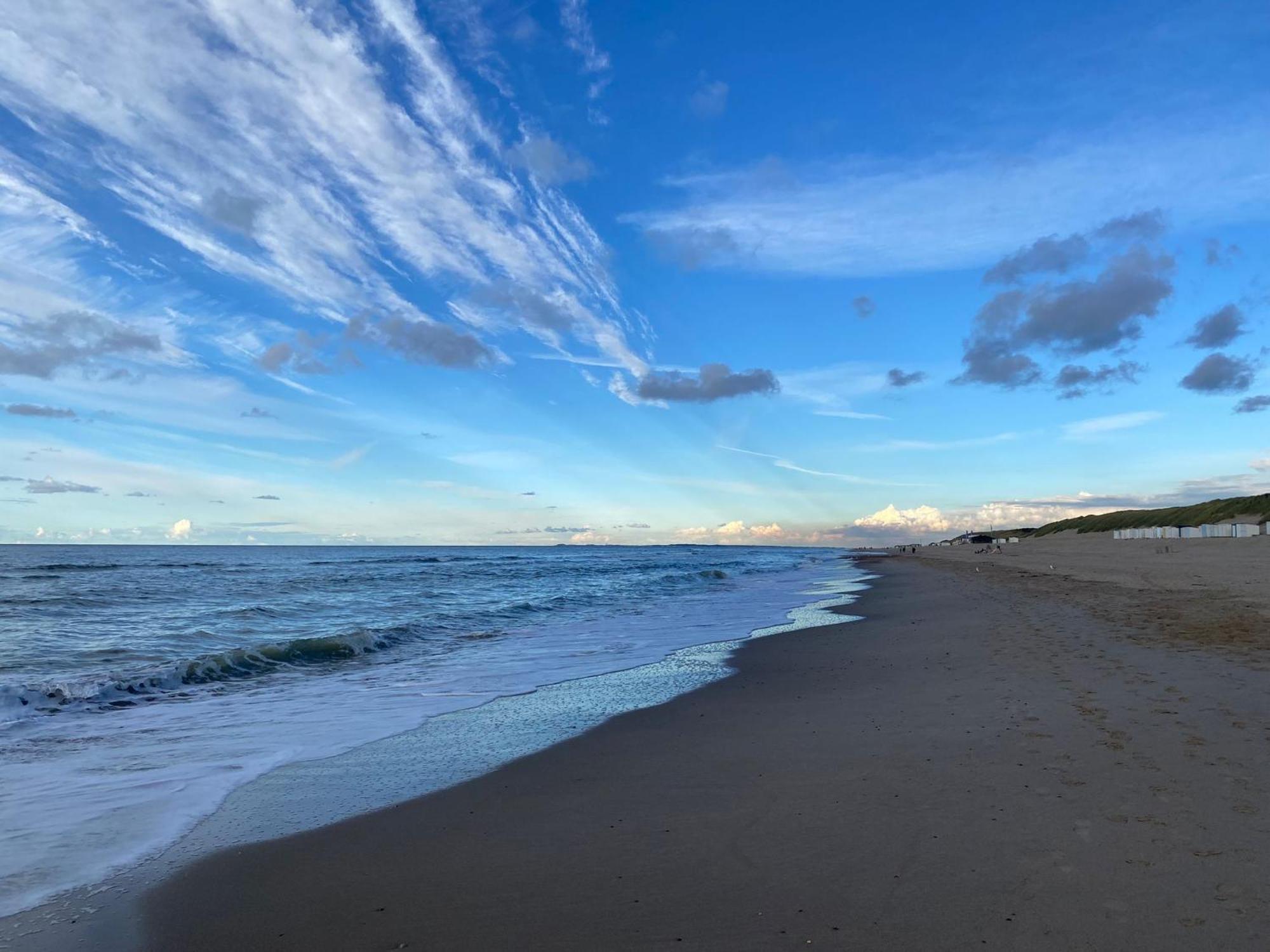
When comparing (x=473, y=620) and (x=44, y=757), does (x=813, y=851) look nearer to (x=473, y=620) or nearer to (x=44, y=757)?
(x=44, y=757)

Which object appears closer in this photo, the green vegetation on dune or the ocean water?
the ocean water

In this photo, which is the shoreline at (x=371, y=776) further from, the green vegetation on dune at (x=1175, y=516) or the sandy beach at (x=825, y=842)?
the green vegetation on dune at (x=1175, y=516)

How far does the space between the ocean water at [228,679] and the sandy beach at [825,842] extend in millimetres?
1381

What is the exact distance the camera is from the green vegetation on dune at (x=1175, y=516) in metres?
73.8

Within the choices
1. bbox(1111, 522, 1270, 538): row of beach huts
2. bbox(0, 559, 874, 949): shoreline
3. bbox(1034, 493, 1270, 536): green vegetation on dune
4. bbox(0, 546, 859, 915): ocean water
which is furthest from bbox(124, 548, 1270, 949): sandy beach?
bbox(1034, 493, 1270, 536): green vegetation on dune

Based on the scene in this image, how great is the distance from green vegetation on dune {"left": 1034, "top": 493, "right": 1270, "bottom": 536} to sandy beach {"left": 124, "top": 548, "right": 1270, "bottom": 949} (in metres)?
77.1

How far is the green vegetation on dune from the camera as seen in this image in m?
73.8

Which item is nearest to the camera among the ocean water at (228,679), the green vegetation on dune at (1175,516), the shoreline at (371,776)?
the shoreline at (371,776)

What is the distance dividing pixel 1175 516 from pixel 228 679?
108468 mm

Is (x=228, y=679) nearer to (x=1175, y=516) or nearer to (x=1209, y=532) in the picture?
(x=1209, y=532)

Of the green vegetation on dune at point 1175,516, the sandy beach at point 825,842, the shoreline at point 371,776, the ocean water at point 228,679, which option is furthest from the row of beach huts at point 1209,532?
the shoreline at point 371,776

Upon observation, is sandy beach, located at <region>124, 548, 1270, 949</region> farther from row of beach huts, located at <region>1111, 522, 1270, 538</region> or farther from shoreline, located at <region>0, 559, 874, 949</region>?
row of beach huts, located at <region>1111, 522, 1270, 538</region>

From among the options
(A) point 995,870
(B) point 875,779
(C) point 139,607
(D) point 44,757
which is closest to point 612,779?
(B) point 875,779

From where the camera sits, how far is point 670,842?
4.84 m
